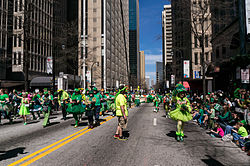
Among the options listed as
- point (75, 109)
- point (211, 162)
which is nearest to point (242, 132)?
point (211, 162)

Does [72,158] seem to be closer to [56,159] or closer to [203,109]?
[56,159]

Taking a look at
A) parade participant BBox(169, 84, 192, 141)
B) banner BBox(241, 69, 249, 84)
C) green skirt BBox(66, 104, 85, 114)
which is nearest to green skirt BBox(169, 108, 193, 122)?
parade participant BBox(169, 84, 192, 141)

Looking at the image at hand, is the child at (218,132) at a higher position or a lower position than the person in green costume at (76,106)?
lower

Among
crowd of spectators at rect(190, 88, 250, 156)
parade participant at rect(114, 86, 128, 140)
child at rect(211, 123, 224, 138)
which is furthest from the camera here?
child at rect(211, 123, 224, 138)

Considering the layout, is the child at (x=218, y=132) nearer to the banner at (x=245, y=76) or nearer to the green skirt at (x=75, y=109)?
the banner at (x=245, y=76)

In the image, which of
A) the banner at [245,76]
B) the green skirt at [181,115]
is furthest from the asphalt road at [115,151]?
the banner at [245,76]

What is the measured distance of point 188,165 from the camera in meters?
4.71

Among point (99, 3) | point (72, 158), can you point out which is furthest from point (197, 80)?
point (99, 3)

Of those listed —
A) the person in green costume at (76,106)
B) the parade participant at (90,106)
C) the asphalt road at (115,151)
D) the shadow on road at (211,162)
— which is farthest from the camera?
the person in green costume at (76,106)

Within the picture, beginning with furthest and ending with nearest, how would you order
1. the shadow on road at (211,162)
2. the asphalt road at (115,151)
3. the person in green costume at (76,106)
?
the person in green costume at (76,106)
the asphalt road at (115,151)
the shadow on road at (211,162)

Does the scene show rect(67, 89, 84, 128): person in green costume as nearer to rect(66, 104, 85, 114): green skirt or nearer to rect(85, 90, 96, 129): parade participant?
rect(66, 104, 85, 114): green skirt

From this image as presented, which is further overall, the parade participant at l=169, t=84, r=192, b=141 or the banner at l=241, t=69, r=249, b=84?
the banner at l=241, t=69, r=249, b=84

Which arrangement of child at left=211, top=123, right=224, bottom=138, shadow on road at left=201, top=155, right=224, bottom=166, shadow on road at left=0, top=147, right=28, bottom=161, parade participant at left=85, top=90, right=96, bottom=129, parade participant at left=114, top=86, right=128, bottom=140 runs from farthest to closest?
1. parade participant at left=85, top=90, right=96, bottom=129
2. child at left=211, top=123, right=224, bottom=138
3. parade participant at left=114, top=86, right=128, bottom=140
4. shadow on road at left=0, top=147, right=28, bottom=161
5. shadow on road at left=201, top=155, right=224, bottom=166

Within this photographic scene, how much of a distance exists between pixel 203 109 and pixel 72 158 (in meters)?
8.54
